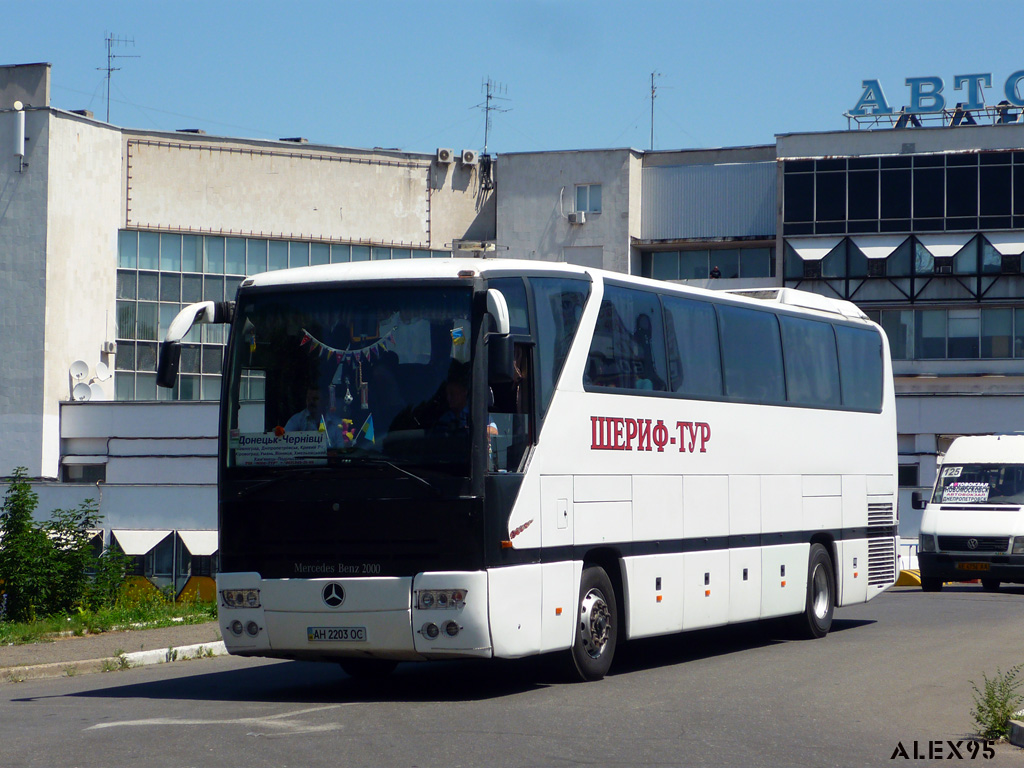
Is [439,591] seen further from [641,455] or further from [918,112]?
[918,112]

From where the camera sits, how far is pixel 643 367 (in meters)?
13.7

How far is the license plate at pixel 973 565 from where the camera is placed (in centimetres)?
2512

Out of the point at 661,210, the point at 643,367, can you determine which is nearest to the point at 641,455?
the point at 643,367

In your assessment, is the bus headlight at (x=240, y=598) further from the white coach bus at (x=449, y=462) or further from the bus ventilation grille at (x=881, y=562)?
the bus ventilation grille at (x=881, y=562)

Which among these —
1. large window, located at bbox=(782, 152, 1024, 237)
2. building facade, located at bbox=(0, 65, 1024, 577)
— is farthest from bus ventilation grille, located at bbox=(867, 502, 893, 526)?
large window, located at bbox=(782, 152, 1024, 237)

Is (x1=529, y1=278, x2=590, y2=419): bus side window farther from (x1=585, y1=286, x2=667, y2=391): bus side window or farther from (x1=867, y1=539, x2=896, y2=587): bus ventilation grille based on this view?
(x1=867, y1=539, x2=896, y2=587): bus ventilation grille

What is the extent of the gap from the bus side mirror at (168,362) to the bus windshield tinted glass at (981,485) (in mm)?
18149

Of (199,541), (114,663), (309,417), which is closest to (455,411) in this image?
(309,417)

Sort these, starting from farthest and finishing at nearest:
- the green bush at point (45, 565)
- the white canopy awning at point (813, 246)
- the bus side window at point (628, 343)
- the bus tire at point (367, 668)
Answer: the white canopy awning at point (813, 246) → the green bush at point (45, 565) → the bus tire at point (367, 668) → the bus side window at point (628, 343)

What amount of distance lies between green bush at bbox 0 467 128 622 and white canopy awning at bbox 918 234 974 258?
44.8 metres

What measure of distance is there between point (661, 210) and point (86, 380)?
2560 centimetres

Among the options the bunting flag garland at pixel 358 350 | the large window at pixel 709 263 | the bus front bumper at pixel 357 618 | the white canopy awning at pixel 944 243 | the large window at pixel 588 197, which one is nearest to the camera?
the bus front bumper at pixel 357 618

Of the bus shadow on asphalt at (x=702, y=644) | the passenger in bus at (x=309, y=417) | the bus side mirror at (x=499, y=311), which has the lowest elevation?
the bus shadow on asphalt at (x=702, y=644)

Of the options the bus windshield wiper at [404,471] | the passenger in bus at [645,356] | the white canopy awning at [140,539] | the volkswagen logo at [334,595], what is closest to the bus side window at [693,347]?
the passenger in bus at [645,356]
